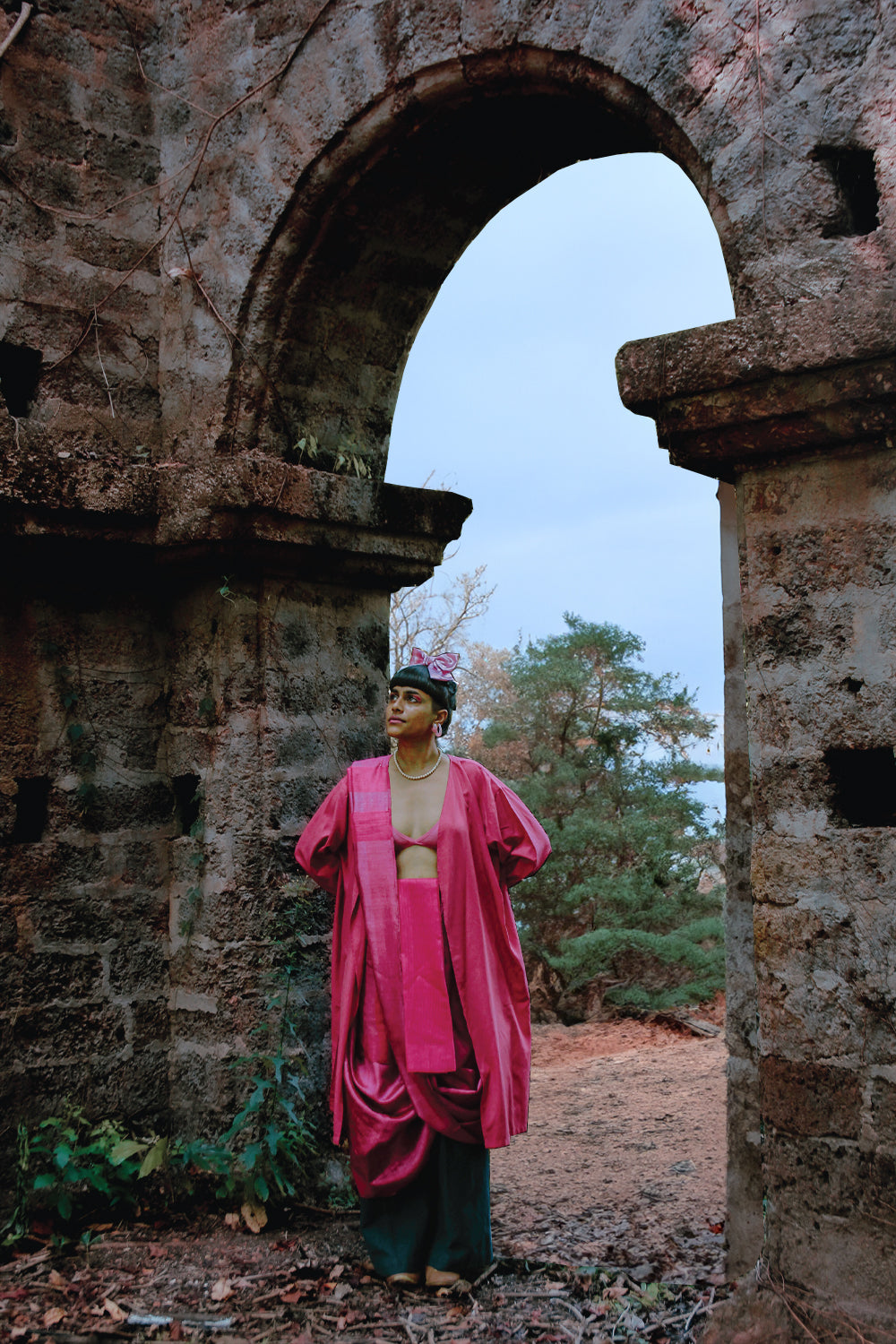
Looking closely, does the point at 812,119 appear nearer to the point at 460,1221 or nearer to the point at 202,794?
the point at 202,794

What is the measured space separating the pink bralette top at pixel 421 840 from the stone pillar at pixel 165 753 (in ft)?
1.77

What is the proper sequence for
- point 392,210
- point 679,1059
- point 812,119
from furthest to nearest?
1. point 679,1059
2. point 392,210
3. point 812,119

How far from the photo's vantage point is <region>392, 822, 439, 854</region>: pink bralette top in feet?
10.4

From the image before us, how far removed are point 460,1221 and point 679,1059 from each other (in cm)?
316

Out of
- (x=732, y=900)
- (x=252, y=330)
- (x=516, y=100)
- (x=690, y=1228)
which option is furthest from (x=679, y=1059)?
(x=516, y=100)

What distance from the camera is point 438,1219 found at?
3.17 metres

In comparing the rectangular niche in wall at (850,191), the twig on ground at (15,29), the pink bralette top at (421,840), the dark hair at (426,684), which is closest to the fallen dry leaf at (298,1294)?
the pink bralette top at (421,840)

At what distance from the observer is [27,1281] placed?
3.13 meters

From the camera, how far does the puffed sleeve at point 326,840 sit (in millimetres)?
3264

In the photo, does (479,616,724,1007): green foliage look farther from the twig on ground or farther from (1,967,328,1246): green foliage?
the twig on ground

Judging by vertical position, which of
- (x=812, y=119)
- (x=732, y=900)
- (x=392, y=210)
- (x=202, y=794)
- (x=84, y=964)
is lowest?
(x=84, y=964)

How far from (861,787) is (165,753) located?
2.33 m

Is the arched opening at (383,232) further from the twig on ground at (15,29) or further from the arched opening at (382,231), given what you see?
the twig on ground at (15,29)

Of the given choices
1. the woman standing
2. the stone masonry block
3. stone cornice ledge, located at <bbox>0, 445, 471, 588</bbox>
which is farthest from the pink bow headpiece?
the stone masonry block
